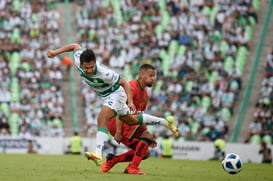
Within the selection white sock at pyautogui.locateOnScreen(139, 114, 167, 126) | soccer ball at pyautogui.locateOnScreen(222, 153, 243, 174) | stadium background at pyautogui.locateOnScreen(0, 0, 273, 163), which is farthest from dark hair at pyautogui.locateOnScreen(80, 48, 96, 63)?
stadium background at pyautogui.locateOnScreen(0, 0, 273, 163)

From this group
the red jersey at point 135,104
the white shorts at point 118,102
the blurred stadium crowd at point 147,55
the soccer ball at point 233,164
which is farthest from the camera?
the blurred stadium crowd at point 147,55

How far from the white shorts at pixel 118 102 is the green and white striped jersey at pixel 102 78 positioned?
82 mm

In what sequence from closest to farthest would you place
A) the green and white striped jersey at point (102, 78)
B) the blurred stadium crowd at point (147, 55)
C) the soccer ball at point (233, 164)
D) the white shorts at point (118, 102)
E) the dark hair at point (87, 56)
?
the dark hair at point (87, 56) < the green and white striped jersey at point (102, 78) < the white shorts at point (118, 102) < the soccer ball at point (233, 164) < the blurred stadium crowd at point (147, 55)

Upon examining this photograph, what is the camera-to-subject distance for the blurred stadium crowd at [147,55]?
27.7 m

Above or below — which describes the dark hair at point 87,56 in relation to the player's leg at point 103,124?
above

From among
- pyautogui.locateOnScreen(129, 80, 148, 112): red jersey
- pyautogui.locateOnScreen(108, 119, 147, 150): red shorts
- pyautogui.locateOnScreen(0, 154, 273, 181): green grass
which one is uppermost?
pyautogui.locateOnScreen(129, 80, 148, 112): red jersey

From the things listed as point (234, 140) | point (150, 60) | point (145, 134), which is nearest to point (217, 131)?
point (234, 140)

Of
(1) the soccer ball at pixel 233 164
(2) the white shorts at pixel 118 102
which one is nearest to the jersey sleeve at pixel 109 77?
(2) the white shorts at pixel 118 102

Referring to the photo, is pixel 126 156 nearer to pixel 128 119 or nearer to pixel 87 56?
pixel 128 119

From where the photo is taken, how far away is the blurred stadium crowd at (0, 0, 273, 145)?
27.7 metres

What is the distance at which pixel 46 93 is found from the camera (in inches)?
1137

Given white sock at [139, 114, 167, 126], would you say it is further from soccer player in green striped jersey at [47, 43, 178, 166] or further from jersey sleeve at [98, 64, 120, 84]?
jersey sleeve at [98, 64, 120, 84]

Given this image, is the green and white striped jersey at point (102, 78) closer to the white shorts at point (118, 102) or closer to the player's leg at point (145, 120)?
the white shorts at point (118, 102)

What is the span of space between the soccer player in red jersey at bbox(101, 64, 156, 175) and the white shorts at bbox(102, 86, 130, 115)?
539 mm
